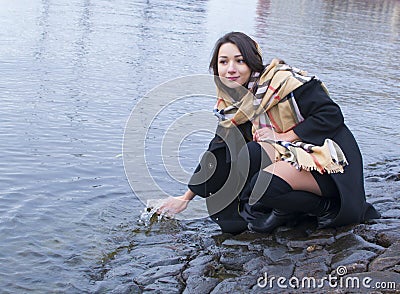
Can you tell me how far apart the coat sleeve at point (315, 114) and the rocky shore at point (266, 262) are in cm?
67

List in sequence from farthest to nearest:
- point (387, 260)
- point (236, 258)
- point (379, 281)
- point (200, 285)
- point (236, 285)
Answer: point (236, 258) → point (200, 285) → point (236, 285) → point (387, 260) → point (379, 281)

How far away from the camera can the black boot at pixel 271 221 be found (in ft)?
14.8

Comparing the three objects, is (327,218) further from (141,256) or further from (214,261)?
(141,256)

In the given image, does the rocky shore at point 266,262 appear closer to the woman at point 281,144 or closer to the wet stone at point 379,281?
the wet stone at point 379,281

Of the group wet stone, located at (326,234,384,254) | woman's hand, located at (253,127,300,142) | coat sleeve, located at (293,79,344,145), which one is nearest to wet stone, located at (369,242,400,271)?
wet stone, located at (326,234,384,254)

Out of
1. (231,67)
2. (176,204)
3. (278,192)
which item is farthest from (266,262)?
(231,67)

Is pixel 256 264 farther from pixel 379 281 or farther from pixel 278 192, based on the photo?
pixel 379 281

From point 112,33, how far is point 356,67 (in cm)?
621

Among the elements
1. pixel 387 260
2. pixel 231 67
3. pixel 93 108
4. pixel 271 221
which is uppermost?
pixel 231 67

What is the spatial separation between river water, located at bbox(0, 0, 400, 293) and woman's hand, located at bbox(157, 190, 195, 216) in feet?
0.65

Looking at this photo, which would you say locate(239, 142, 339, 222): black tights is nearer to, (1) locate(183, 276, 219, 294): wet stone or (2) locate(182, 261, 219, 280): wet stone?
(2) locate(182, 261, 219, 280): wet stone

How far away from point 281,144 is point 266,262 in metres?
0.77

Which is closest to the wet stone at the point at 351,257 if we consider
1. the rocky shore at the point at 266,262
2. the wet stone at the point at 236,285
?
the rocky shore at the point at 266,262

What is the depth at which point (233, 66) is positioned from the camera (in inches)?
177
